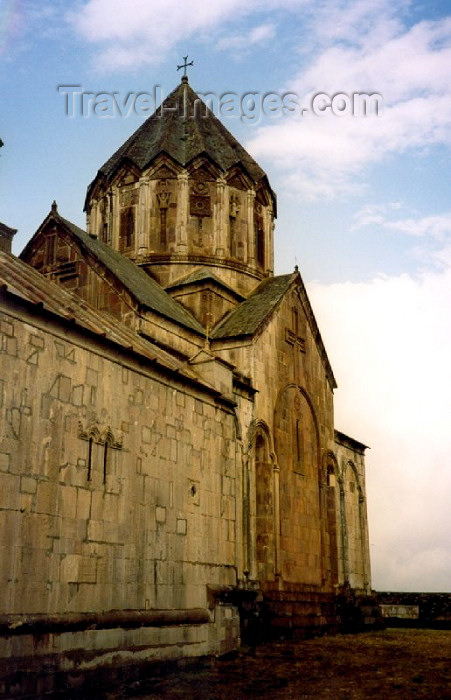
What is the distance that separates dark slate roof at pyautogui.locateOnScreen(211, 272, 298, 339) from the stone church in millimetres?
91

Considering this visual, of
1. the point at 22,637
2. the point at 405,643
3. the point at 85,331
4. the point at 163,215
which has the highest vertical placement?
the point at 163,215

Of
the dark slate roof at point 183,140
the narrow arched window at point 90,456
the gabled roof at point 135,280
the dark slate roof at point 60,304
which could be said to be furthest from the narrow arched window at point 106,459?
the dark slate roof at point 183,140

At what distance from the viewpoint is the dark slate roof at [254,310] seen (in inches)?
765

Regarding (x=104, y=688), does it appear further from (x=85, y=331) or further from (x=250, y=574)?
(x=250, y=574)

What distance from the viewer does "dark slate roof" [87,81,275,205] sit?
2414 centimetres

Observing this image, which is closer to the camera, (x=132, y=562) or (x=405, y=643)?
(x=132, y=562)

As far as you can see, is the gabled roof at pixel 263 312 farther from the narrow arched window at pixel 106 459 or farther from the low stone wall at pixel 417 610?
the low stone wall at pixel 417 610

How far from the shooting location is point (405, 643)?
59.0ft

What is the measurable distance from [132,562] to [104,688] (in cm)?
197

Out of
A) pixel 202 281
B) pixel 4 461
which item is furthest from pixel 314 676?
pixel 202 281

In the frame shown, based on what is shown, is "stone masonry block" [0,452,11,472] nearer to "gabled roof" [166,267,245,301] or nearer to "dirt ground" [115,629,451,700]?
"dirt ground" [115,629,451,700]

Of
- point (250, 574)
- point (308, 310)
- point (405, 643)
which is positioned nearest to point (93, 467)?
point (250, 574)

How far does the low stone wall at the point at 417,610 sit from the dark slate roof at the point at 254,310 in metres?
12.6

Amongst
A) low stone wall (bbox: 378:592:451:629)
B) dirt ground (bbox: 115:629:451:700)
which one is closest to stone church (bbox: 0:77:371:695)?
dirt ground (bbox: 115:629:451:700)
